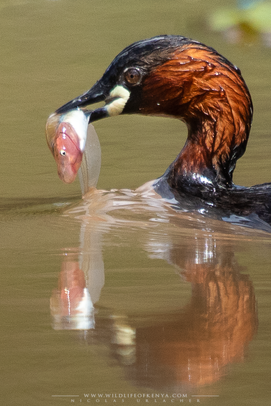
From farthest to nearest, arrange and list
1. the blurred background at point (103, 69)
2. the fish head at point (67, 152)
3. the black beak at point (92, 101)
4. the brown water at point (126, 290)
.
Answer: the blurred background at point (103, 69) → the black beak at point (92, 101) → the fish head at point (67, 152) → the brown water at point (126, 290)

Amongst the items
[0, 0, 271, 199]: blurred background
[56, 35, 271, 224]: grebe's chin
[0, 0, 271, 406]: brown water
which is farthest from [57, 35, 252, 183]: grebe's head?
[0, 0, 271, 199]: blurred background

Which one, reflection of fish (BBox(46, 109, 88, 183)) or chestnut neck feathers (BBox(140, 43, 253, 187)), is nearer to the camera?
reflection of fish (BBox(46, 109, 88, 183))

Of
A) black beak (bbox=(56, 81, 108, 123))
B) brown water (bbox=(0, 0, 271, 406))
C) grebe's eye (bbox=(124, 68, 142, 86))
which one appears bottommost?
brown water (bbox=(0, 0, 271, 406))

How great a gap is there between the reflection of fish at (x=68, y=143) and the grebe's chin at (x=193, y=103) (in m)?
0.09

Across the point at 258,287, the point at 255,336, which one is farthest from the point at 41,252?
the point at 255,336

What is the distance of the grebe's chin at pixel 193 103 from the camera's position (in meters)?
3.52

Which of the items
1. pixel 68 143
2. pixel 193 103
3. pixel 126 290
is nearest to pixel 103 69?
pixel 193 103

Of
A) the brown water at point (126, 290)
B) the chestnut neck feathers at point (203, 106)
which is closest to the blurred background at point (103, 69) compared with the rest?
the brown water at point (126, 290)

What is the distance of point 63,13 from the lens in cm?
1023

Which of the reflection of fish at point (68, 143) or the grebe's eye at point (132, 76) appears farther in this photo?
the grebe's eye at point (132, 76)

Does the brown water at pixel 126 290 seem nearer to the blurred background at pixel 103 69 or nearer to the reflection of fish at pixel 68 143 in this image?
the blurred background at pixel 103 69

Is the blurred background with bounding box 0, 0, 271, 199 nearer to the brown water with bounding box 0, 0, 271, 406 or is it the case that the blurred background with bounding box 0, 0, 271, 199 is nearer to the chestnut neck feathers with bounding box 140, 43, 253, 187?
the brown water with bounding box 0, 0, 271, 406

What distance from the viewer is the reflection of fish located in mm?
3363

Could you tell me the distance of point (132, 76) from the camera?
3533mm
